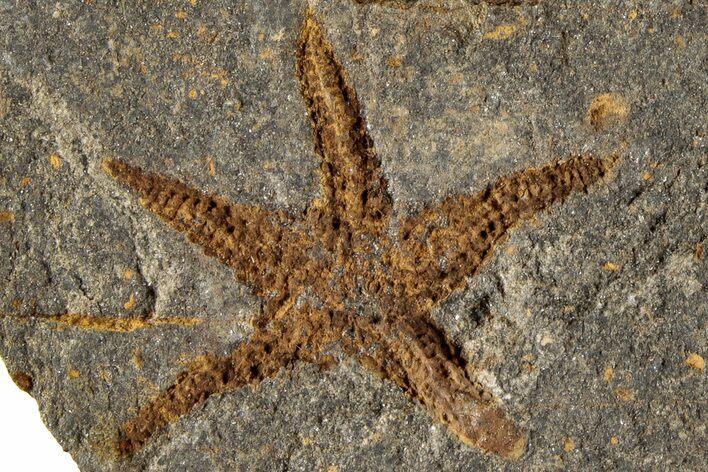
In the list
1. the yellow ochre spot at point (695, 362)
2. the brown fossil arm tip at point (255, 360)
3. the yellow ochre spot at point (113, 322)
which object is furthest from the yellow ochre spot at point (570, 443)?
the yellow ochre spot at point (113, 322)

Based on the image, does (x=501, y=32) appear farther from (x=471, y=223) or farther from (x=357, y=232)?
(x=357, y=232)

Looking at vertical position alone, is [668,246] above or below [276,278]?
below

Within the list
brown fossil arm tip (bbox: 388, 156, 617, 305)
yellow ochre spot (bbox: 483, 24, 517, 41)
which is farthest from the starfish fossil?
yellow ochre spot (bbox: 483, 24, 517, 41)

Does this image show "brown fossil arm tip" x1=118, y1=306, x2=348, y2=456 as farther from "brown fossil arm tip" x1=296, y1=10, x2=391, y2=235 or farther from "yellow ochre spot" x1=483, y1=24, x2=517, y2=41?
"yellow ochre spot" x1=483, y1=24, x2=517, y2=41

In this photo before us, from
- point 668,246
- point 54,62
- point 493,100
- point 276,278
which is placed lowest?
point 668,246

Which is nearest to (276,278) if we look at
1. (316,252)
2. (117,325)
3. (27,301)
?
(316,252)

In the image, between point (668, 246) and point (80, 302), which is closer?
point (668, 246)

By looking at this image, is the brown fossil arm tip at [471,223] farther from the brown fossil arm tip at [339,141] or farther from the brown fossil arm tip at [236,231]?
the brown fossil arm tip at [236,231]

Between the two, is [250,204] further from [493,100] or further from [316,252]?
[493,100]
